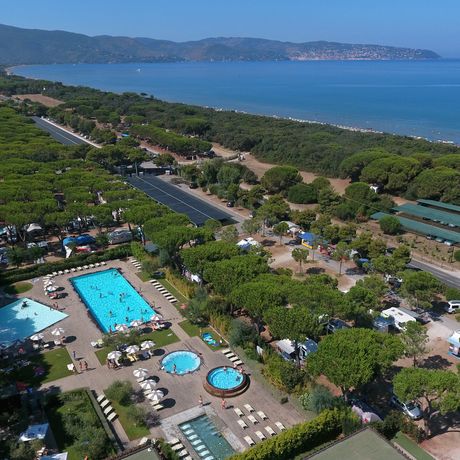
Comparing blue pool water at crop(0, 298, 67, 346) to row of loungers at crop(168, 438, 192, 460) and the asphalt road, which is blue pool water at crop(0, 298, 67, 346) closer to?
row of loungers at crop(168, 438, 192, 460)

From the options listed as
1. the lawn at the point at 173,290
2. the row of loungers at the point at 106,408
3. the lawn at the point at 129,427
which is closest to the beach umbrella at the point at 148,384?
the lawn at the point at 129,427

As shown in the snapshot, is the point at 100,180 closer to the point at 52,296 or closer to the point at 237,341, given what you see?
the point at 52,296

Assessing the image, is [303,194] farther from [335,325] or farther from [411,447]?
[411,447]

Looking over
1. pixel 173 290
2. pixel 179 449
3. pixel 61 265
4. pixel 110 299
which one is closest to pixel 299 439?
pixel 179 449

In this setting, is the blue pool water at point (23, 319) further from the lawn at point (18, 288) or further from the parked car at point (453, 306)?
the parked car at point (453, 306)

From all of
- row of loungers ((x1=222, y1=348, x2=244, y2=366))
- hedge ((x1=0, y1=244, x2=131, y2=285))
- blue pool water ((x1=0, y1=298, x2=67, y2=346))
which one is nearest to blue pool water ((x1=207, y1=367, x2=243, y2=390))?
row of loungers ((x1=222, y1=348, x2=244, y2=366))

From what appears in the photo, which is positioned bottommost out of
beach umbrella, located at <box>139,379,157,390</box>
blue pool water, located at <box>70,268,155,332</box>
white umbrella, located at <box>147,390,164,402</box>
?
blue pool water, located at <box>70,268,155,332</box>

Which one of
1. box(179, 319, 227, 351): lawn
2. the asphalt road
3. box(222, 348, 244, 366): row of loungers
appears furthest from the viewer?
the asphalt road

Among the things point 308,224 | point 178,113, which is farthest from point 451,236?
point 178,113
